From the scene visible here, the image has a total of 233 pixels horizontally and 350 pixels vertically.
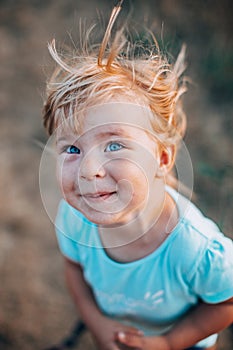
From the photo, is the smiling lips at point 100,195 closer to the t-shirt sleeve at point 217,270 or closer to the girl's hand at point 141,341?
the t-shirt sleeve at point 217,270

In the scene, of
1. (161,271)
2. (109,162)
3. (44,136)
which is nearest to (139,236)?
(161,271)

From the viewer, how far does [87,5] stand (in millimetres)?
2025

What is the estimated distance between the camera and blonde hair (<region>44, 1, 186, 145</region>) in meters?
0.70

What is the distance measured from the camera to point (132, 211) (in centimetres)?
76

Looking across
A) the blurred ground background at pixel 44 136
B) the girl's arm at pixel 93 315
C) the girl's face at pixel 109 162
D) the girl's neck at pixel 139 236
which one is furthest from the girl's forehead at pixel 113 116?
the blurred ground background at pixel 44 136

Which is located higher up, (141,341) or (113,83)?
(113,83)

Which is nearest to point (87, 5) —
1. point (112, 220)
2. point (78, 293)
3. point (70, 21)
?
point (70, 21)

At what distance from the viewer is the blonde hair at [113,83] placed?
702mm

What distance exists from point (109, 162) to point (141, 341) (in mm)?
440

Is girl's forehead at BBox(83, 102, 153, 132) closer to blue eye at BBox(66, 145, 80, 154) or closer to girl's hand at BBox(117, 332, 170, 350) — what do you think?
blue eye at BBox(66, 145, 80, 154)

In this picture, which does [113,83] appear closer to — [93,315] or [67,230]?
[67,230]

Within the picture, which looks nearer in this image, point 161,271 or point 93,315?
point 161,271

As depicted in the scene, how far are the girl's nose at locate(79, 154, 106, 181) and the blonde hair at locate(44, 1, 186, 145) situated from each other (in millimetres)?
48

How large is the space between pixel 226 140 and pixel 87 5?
826mm
